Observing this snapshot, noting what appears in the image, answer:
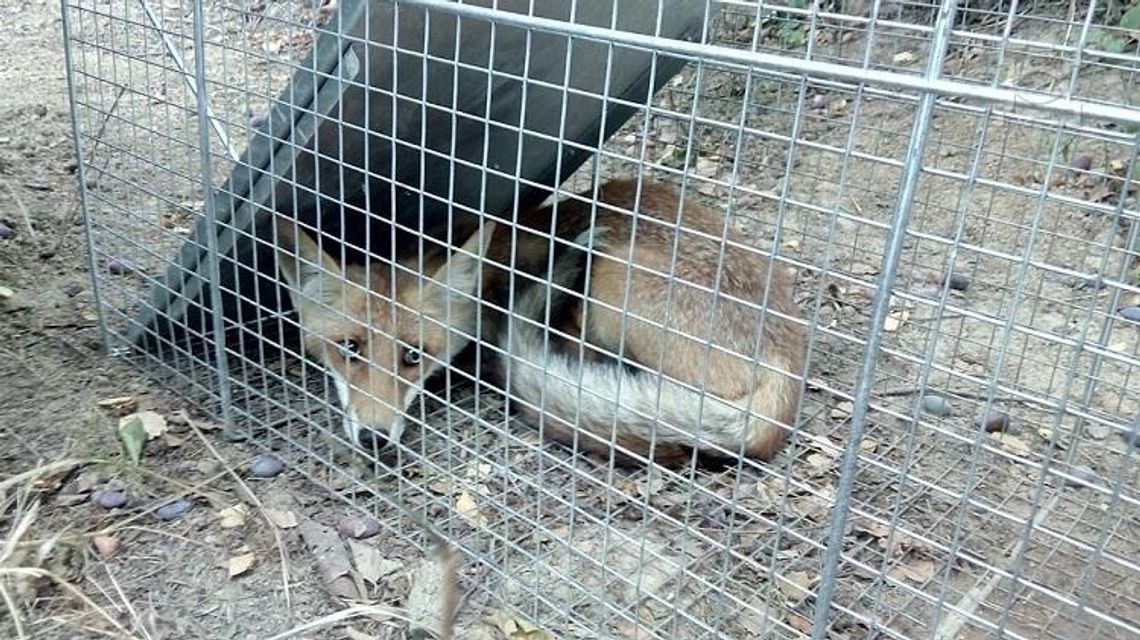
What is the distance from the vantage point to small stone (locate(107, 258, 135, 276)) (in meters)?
3.25

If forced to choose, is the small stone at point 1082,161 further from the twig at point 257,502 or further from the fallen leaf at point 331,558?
the twig at point 257,502

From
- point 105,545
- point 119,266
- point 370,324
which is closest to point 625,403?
point 370,324

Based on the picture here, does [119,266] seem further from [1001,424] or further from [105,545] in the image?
[1001,424]

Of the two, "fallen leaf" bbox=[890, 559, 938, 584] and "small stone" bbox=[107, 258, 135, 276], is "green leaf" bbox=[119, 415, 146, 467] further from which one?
"fallen leaf" bbox=[890, 559, 938, 584]

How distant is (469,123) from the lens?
276cm

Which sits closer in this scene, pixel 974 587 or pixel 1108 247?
pixel 1108 247

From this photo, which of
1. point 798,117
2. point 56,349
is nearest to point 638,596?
point 798,117

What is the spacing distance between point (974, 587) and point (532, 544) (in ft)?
3.75

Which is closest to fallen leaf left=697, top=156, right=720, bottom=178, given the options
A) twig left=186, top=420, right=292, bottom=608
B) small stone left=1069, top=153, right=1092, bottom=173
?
small stone left=1069, top=153, right=1092, bottom=173

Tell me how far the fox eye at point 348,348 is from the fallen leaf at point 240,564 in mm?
626

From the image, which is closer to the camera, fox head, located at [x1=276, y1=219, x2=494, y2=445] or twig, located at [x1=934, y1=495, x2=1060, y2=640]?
twig, located at [x1=934, y1=495, x2=1060, y2=640]

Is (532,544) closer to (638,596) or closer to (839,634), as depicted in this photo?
(638,596)

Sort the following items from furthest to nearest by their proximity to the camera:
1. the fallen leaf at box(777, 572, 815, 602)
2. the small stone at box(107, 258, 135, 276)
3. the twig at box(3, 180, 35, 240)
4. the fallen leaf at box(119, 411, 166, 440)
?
the twig at box(3, 180, 35, 240)
the small stone at box(107, 258, 135, 276)
the fallen leaf at box(119, 411, 166, 440)
the fallen leaf at box(777, 572, 815, 602)

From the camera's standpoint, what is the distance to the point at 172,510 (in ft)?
8.78
